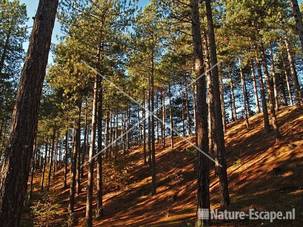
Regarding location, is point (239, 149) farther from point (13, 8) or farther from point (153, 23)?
point (13, 8)

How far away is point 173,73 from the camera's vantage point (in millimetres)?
31188

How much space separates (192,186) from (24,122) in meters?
18.0

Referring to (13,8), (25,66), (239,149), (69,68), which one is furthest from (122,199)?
(25,66)

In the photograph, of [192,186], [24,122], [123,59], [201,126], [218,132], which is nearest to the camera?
[24,122]

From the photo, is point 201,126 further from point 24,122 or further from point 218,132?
point 24,122

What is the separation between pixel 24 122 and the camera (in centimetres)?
522

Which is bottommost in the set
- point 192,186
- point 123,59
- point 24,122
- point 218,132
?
point 24,122

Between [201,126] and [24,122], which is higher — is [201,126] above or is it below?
above

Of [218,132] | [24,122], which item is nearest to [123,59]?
[218,132]

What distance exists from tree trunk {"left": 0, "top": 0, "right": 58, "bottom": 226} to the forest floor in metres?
6.71

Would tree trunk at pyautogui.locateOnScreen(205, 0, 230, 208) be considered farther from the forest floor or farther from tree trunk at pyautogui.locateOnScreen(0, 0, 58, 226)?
tree trunk at pyautogui.locateOnScreen(0, 0, 58, 226)

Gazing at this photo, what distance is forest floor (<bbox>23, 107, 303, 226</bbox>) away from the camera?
12.8 m

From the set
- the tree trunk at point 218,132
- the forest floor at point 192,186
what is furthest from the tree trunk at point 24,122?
the tree trunk at point 218,132

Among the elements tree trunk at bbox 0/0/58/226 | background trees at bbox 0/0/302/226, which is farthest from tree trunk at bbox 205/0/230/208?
tree trunk at bbox 0/0/58/226
